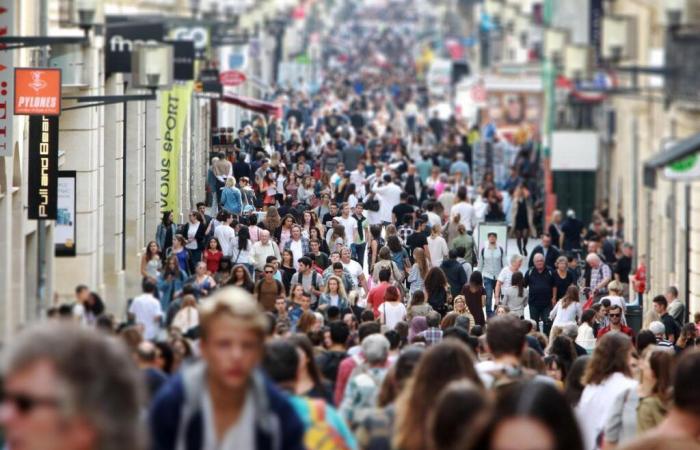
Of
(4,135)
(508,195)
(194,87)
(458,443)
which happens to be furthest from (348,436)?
(508,195)

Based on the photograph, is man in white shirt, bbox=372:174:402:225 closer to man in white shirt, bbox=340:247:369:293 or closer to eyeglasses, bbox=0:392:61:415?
man in white shirt, bbox=340:247:369:293

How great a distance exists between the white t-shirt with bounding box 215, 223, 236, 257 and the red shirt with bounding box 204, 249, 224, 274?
470 mm

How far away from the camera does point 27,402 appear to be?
6195 millimetres

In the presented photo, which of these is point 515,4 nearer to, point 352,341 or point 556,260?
point 556,260

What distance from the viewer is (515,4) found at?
68312 millimetres

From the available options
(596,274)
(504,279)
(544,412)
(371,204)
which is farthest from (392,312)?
(544,412)

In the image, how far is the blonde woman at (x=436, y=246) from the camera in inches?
963

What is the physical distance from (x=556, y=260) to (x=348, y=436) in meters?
17.2

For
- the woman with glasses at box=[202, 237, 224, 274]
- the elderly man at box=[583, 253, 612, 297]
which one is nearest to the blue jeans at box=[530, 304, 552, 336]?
the elderly man at box=[583, 253, 612, 297]

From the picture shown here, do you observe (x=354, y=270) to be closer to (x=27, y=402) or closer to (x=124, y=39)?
(x=124, y=39)

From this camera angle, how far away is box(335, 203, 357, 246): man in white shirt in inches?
909

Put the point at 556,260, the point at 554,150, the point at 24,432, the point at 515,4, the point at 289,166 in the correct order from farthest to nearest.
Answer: the point at 515,4 → the point at 554,150 → the point at 556,260 → the point at 289,166 → the point at 24,432

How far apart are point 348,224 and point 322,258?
151 centimetres

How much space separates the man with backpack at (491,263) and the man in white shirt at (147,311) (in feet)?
29.1
